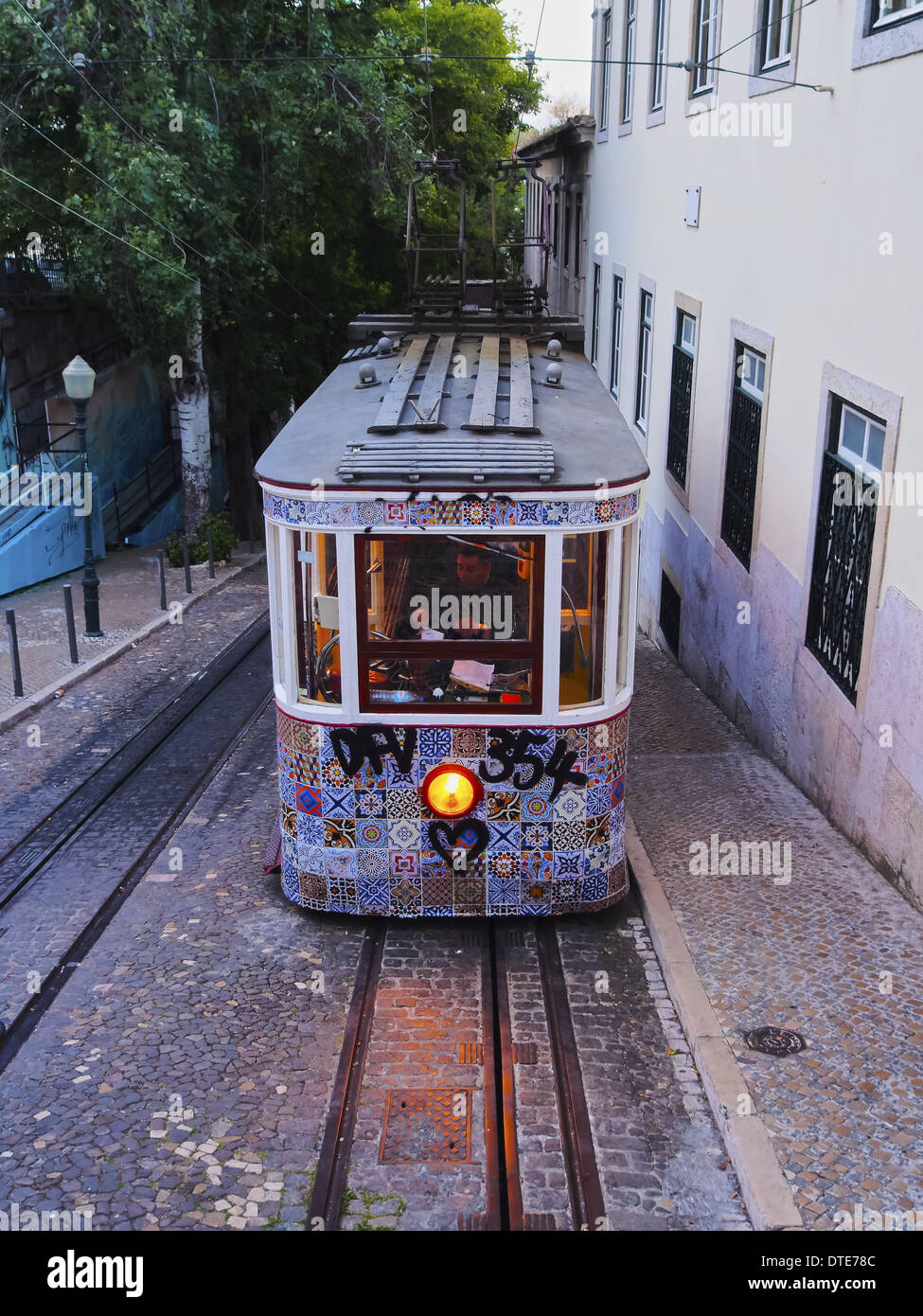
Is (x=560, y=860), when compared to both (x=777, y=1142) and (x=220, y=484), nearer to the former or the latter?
(x=777, y=1142)

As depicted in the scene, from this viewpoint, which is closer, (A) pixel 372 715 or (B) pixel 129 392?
(A) pixel 372 715

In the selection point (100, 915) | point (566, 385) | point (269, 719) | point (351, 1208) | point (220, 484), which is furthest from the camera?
point (220, 484)

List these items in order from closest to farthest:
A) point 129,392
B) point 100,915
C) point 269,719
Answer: point 100,915
point 269,719
point 129,392

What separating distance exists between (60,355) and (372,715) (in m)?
17.8

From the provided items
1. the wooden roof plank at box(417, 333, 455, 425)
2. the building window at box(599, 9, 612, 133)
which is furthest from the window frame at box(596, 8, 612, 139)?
the wooden roof plank at box(417, 333, 455, 425)

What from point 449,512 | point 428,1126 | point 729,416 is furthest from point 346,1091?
point 729,416

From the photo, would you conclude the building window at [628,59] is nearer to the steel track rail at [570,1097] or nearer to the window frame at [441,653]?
→ the window frame at [441,653]

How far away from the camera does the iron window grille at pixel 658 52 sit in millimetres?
14586

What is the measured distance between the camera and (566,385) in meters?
8.20

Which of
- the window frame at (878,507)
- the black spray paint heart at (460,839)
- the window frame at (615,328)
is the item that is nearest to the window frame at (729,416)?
the window frame at (878,507)

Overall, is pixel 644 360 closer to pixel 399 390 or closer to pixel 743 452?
pixel 743 452

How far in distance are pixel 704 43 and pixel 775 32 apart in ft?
10.7

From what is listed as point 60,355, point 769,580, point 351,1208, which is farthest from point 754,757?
point 60,355

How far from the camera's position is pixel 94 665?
13.0 meters
